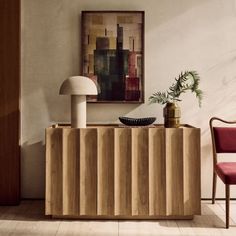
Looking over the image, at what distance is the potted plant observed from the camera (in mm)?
3256

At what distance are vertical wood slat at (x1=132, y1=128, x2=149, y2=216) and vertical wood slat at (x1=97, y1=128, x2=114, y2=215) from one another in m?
0.17

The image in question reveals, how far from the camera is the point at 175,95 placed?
11.1 ft

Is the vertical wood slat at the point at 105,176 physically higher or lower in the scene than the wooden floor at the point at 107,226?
higher

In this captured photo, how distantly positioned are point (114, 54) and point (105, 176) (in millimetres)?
1113

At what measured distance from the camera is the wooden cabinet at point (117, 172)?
10.3 ft

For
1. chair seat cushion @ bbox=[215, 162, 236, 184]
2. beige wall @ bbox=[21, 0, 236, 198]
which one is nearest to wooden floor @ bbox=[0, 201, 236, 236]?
chair seat cushion @ bbox=[215, 162, 236, 184]

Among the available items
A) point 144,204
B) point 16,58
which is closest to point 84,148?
point 144,204

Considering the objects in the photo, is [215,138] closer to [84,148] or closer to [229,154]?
[229,154]

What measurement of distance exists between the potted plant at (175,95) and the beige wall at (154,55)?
0.12 metres

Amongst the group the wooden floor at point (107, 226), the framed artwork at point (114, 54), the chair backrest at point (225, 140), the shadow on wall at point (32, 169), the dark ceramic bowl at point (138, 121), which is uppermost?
the framed artwork at point (114, 54)

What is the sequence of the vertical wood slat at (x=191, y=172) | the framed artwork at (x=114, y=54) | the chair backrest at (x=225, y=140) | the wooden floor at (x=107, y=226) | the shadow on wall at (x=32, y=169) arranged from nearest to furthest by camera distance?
the wooden floor at (x=107, y=226) < the vertical wood slat at (x=191, y=172) < the chair backrest at (x=225, y=140) < the framed artwork at (x=114, y=54) < the shadow on wall at (x=32, y=169)

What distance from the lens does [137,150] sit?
3.17 meters

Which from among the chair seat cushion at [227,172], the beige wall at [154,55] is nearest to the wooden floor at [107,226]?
the chair seat cushion at [227,172]

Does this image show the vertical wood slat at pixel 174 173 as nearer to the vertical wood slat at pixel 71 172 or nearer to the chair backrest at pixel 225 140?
the chair backrest at pixel 225 140
